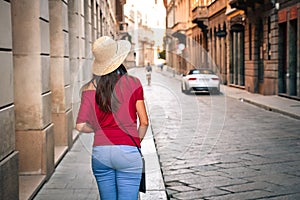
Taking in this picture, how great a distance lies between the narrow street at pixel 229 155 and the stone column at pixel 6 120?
78.8 inches

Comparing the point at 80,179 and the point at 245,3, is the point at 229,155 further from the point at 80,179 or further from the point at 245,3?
the point at 245,3

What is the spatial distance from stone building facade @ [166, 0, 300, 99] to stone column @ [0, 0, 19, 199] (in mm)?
15013

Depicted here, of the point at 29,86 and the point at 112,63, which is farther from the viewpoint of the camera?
the point at 29,86

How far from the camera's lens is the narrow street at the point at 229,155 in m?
6.28

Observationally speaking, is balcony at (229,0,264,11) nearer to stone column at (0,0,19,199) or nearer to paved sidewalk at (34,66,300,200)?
paved sidewalk at (34,66,300,200)

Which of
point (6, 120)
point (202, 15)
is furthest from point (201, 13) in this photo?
point (6, 120)

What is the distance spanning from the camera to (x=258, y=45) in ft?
79.4

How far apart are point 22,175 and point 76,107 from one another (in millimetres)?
4530

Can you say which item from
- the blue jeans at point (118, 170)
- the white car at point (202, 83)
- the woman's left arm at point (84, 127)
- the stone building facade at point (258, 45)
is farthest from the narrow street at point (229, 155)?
the white car at point (202, 83)

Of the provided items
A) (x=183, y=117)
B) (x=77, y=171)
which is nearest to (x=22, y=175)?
(x=77, y=171)

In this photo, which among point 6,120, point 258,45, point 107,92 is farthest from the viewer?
point 258,45

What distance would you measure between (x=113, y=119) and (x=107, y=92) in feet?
0.60

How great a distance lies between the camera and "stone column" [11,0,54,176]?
20.9 feet

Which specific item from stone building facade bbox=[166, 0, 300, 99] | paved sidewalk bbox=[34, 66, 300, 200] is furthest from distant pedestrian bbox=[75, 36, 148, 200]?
stone building facade bbox=[166, 0, 300, 99]
